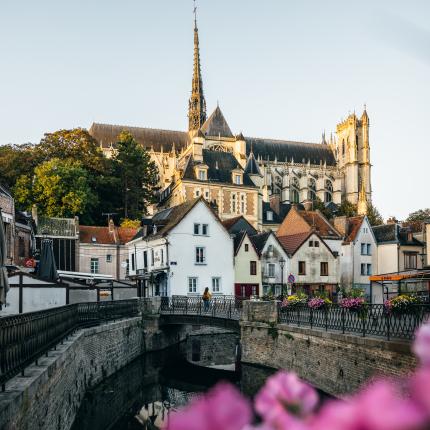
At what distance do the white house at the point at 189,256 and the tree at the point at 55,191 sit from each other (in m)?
14.3

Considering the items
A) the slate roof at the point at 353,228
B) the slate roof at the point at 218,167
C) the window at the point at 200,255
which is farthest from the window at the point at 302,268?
the slate roof at the point at 218,167

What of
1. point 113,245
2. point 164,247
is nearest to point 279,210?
point 113,245

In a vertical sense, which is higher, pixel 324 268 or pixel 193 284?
pixel 324 268

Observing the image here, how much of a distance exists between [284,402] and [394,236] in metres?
56.9

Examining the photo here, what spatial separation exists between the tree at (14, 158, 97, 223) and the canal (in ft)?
85.9

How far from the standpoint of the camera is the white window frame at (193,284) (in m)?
44.2

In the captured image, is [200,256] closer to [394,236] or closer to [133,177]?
[394,236]

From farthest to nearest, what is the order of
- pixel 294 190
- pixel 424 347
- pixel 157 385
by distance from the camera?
pixel 294 190, pixel 157 385, pixel 424 347

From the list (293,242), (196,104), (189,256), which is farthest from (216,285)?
(196,104)

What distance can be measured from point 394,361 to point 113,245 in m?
39.6

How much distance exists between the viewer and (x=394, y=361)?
1667 cm

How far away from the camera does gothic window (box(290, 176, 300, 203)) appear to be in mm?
131000

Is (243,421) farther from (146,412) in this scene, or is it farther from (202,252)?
(202,252)

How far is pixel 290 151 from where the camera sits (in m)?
138
